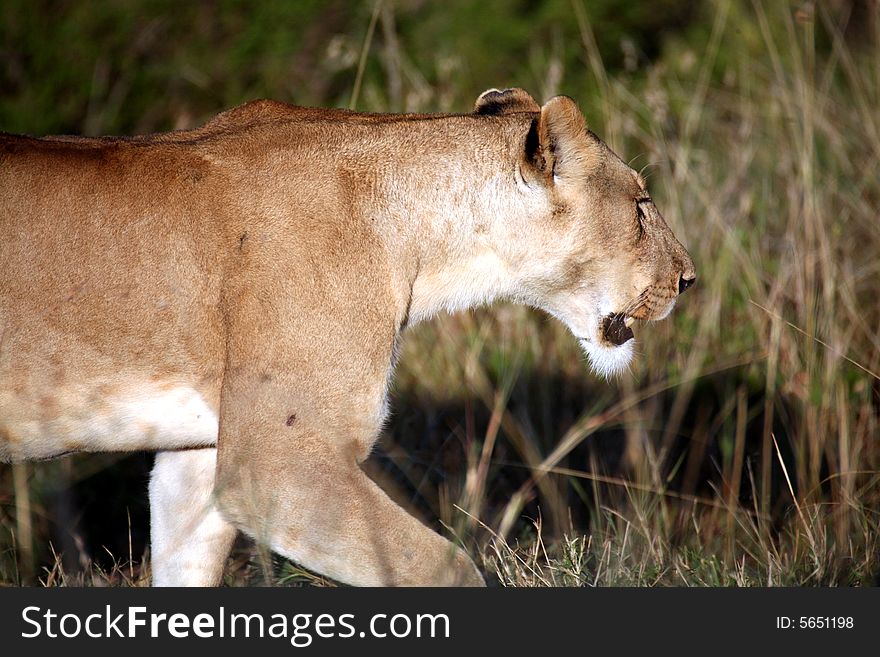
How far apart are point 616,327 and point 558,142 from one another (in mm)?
742

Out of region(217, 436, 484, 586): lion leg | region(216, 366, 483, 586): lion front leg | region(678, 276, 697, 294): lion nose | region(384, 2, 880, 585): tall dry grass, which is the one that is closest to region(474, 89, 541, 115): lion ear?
A: region(678, 276, 697, 294): lion nose

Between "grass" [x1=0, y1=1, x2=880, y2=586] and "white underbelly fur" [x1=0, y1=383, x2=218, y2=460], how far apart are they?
3.06 ft

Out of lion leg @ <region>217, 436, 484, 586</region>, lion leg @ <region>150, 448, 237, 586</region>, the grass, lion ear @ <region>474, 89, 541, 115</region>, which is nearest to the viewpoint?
lion leg @ <region>217, 436, 484, 586</region>

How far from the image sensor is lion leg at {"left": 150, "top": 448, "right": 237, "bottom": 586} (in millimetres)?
4434

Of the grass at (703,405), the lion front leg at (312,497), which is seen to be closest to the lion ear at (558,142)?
the grass at (703,405)

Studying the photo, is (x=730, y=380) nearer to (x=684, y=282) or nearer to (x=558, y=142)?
(x=684, y=282)

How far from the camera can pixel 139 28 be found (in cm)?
1046

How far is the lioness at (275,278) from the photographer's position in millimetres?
3730

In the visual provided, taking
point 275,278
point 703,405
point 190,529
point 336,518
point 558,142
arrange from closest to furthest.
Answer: point 336,518 → point 275,278 → point 558,142 → point 190,529 → point 703,405

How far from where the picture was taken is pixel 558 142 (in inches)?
165

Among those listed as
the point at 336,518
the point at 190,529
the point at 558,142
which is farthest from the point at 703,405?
the point at 336,518

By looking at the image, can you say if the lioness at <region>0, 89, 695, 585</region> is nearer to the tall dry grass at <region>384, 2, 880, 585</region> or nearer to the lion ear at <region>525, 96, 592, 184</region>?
the lion ear at <region>525, 96, 592, 184</region>

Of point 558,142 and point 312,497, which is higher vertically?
point 558,142

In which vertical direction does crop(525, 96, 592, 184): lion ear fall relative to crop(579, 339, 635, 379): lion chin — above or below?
above
